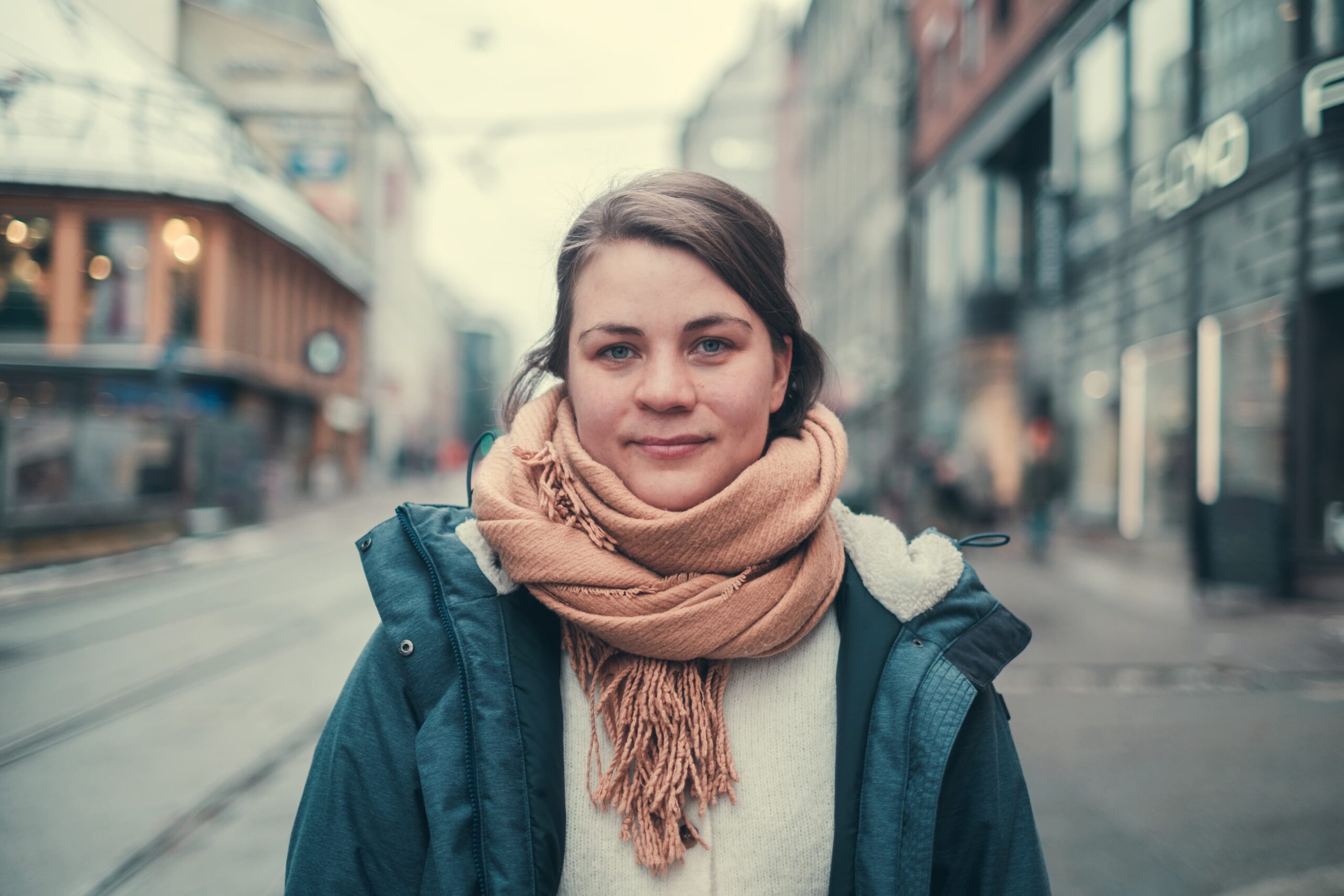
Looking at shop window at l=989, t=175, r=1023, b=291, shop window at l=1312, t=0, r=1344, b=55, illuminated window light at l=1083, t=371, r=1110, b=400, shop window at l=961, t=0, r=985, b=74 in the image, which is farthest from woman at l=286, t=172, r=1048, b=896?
shop window at l=961, t=0, r=985, b=74

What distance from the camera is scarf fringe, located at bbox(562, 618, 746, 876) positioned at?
4.66ft

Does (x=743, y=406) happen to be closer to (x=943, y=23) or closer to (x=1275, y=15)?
(x=1275, y=15)

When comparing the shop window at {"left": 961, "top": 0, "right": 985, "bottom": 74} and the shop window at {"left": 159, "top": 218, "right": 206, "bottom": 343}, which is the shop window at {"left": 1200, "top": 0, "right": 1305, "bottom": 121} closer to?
the shop window at {"left": 159, "top": 218, "right": 206, "bottom": 343}

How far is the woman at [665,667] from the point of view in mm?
1365

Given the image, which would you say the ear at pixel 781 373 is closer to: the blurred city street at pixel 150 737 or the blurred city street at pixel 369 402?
the blurred city street at pixel 369 402

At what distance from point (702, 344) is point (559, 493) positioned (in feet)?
1.17

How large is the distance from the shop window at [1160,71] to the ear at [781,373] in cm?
348

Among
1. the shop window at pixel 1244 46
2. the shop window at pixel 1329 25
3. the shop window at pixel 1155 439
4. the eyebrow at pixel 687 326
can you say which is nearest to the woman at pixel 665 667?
the eyebrow at pixel 687 326

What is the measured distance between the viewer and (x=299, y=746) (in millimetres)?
4547

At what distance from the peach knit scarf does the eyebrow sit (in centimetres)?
22

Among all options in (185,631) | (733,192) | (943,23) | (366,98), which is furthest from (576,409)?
(943,23)

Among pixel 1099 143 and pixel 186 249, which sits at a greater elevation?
pixel 1099 143

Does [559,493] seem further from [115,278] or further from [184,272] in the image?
[184,272]

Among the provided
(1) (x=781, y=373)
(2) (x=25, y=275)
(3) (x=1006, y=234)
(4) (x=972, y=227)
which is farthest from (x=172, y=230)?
(4) (x=972, y=227)
